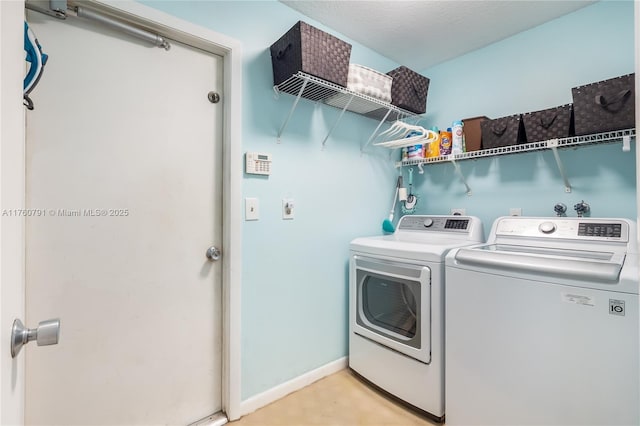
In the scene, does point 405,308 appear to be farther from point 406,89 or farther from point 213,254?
point 406,89

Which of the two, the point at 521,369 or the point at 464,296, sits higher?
the point at 464,296

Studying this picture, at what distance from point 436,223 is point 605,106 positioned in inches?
42.2

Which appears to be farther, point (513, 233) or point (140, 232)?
point (513, 233)

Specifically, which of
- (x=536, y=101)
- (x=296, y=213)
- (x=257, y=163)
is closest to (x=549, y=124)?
(x=536, y=101)

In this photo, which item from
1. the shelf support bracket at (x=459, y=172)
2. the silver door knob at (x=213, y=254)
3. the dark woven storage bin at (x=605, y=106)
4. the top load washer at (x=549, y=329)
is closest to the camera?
the top load washer at (x=549, y=329)

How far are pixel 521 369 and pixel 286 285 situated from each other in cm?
125

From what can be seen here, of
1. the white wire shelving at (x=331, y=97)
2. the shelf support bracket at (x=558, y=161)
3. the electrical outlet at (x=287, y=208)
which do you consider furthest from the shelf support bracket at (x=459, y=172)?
the electrical outlet at (x=287, y=208)

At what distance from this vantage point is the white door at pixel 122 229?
1188 mm

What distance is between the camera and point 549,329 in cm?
121

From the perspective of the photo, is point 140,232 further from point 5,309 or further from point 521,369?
point 521,369

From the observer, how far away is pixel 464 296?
145 cm

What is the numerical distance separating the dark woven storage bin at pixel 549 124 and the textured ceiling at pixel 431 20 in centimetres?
68

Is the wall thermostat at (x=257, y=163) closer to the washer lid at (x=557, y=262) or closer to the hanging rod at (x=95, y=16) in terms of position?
the hanging rod at (x=95, y=16)

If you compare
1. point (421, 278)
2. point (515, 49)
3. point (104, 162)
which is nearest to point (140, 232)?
point (104, 162)
